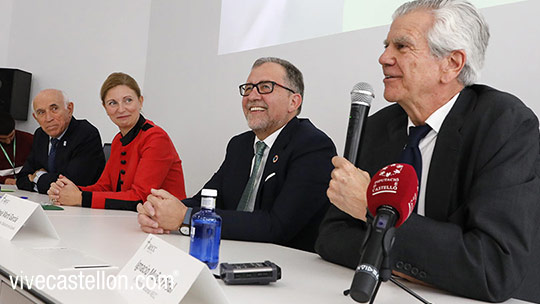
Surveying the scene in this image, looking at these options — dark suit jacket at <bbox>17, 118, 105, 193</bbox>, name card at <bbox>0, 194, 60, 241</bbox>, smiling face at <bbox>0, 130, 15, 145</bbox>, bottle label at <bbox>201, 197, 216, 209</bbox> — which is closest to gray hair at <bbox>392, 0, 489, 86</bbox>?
bottle label at <bbox>201, 197, 216, 209</bbox>

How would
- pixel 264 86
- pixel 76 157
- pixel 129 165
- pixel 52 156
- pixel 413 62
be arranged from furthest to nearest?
pixel 52 156 < pixel 76 157 < pixel 129 165 < pixel 264 86 < pixel 413 62

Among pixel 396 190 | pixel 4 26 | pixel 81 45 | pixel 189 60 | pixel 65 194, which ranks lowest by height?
pixel 65 194

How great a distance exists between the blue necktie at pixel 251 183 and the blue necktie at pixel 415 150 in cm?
85

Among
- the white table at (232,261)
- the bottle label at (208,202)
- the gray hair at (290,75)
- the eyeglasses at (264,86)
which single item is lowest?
the white table at (232,261)

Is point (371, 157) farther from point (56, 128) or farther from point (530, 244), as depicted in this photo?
point (56, 128)

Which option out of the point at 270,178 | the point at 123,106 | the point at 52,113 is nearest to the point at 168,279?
the point at 270,178

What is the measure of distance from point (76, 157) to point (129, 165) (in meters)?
0.89

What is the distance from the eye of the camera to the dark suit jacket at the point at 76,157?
3422 millimetres

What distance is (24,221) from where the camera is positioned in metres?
1.42

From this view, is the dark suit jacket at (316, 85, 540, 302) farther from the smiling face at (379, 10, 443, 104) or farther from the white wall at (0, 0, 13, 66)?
the white wall at (0, 0, 13, 66)

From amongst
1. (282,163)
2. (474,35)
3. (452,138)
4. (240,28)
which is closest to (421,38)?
(474,35)

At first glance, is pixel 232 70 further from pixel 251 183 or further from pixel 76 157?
pixel 251 183

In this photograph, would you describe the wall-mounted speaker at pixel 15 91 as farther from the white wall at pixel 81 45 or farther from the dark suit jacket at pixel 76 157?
the dark suit jacket at pixel 76 157

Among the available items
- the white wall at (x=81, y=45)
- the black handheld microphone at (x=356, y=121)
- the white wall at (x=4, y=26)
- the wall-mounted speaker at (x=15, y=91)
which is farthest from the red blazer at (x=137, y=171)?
the white wall at (x=4, y=26)
